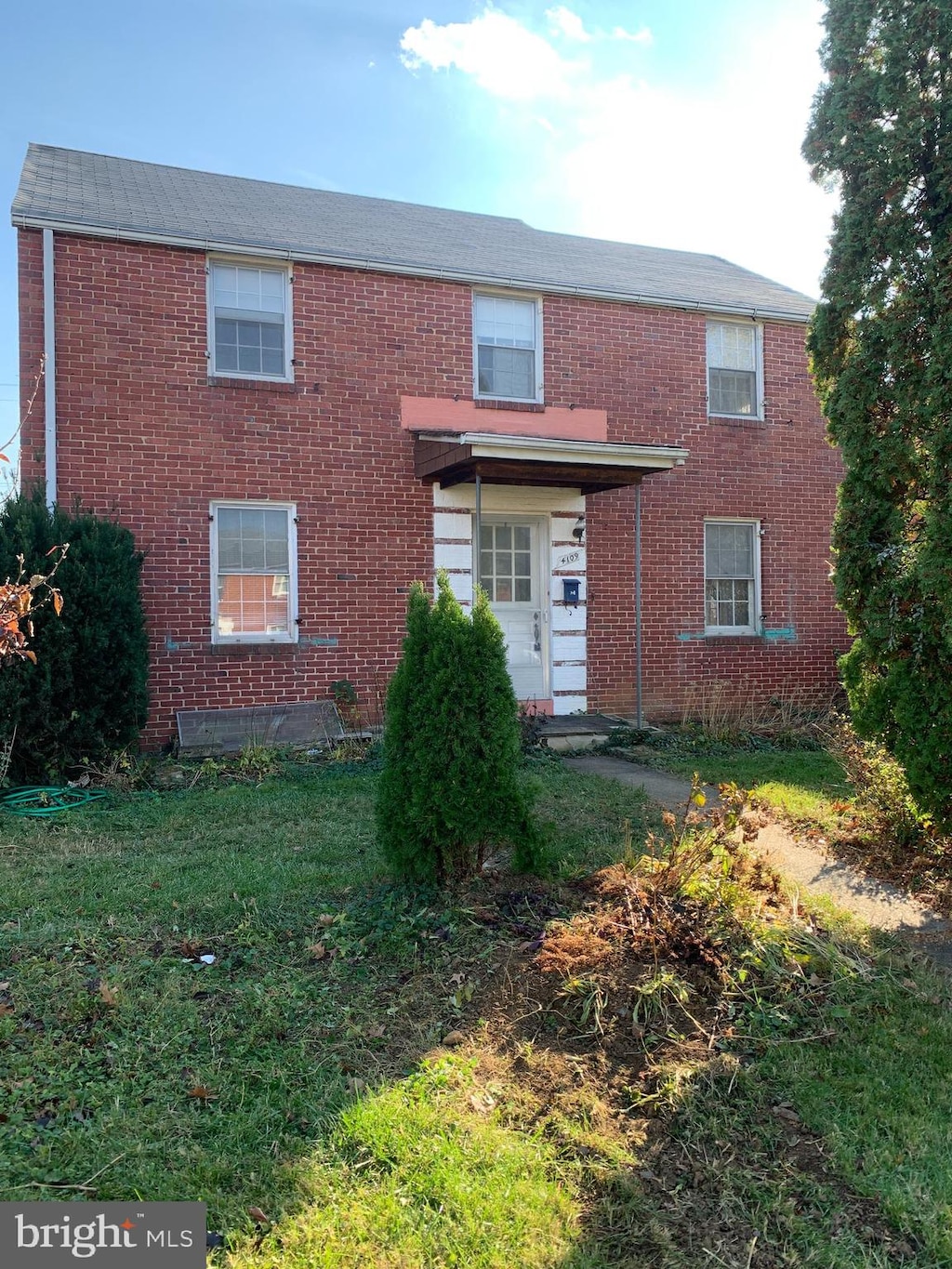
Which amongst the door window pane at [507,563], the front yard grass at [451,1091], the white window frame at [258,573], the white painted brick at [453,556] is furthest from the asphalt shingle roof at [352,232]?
the front yard grass at [451,1091]

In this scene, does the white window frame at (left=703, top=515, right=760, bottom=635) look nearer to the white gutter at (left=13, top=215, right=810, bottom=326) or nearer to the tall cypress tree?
the white gutter at (left=13, top=215, right=810, bottom=326)

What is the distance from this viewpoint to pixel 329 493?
32.7 ft

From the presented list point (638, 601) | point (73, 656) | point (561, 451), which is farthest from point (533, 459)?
point (73, 656)

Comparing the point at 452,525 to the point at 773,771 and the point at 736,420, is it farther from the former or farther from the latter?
the point at 773,771

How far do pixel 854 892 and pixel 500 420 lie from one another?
7.22 meters

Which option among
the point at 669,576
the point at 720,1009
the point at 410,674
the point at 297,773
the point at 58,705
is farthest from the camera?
the point at 669,576

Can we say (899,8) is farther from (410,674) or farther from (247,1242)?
(247,1242)

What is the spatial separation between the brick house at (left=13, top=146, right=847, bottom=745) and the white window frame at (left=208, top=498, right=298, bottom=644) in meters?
0.04

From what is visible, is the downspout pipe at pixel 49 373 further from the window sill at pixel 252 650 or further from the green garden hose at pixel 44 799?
the green garden hose at pixel 44 799

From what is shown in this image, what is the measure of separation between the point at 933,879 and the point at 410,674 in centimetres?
322

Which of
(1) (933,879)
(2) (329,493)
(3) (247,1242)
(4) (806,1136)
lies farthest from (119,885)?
(2) (329,493)

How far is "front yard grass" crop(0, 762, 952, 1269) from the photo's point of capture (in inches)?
94.2

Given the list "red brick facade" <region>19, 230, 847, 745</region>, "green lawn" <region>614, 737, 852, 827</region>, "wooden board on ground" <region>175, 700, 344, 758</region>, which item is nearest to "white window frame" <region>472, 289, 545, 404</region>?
"red brick facade" <region>19, 230, 847, 745</region>

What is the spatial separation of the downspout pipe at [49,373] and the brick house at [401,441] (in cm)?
3
